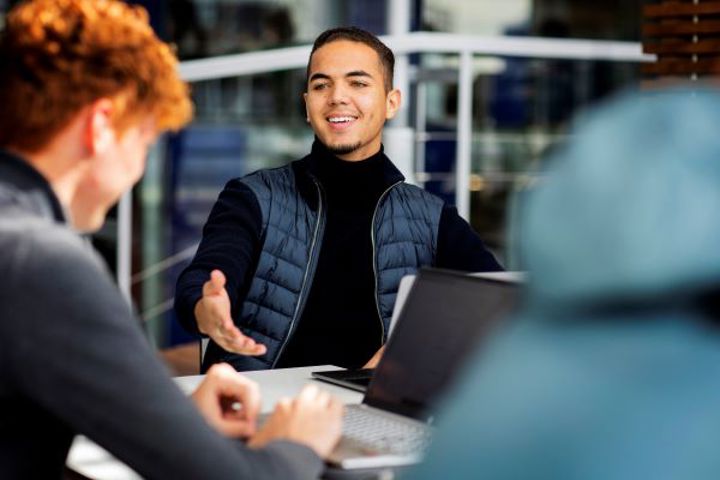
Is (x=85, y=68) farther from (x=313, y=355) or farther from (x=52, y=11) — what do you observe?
(x=313, y=355)

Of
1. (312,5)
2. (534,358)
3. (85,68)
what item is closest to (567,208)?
(534,358)

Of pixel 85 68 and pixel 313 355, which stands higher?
pixel 85 68

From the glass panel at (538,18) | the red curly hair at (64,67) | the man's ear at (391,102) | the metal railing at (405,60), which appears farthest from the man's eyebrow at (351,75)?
the glass panel at (538,18)

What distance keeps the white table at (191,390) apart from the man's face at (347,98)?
0.65m

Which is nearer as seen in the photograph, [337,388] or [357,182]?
[337,388]

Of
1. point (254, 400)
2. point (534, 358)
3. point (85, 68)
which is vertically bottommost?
point (254, 400)

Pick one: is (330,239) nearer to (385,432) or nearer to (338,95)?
(338,95)

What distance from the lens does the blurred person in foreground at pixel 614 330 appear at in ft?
2.65

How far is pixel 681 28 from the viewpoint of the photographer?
17.8 ft

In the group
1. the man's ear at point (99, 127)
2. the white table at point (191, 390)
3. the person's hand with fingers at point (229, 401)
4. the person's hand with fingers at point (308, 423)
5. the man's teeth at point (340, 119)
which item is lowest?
the white table at point (191, 390)

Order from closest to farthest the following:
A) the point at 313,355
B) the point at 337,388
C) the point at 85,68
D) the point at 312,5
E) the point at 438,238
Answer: the point at 85,68 < the point at 337,388 < the point at 313,355 < the point at 438,238 < the point at 312,5

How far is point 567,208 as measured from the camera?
86 cm

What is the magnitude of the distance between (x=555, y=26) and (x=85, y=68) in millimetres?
5512

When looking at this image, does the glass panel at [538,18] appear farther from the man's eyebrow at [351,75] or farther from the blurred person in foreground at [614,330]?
the blurred person in foreground at [614,330]
